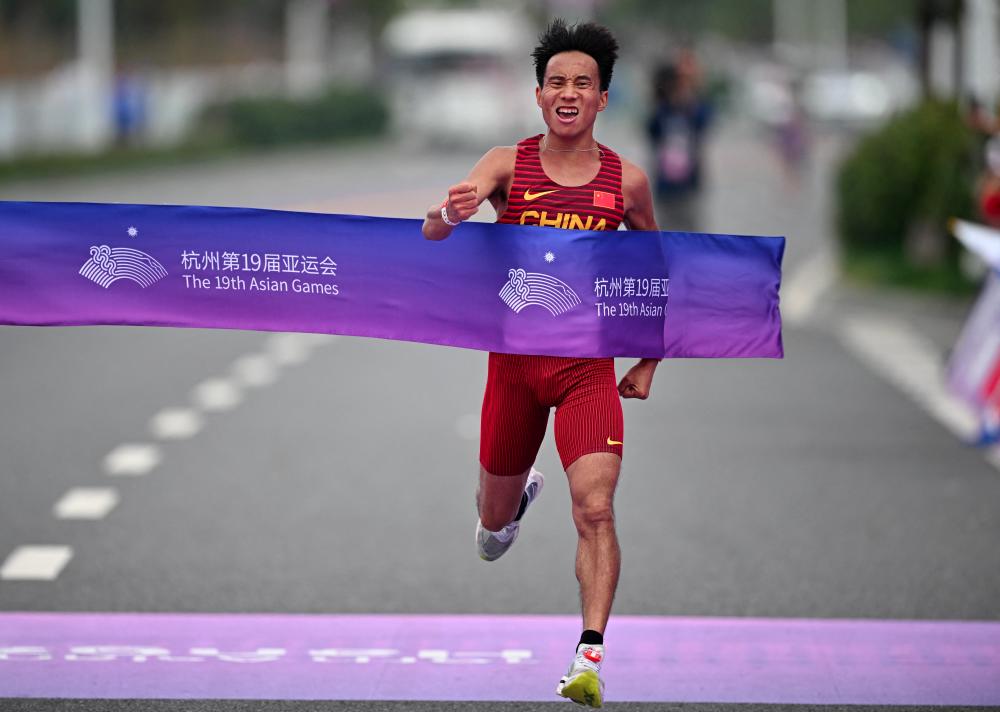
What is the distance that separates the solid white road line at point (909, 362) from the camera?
1229cm

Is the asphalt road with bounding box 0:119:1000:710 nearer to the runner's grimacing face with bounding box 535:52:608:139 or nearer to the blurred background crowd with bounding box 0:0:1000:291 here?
the runner's grimacing face with bounding box 535:52:608:139

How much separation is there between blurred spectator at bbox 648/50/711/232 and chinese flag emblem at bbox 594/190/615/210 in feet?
43.4

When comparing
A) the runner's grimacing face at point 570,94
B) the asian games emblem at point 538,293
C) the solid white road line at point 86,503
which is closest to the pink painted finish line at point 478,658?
the asian games emblem at point 538,293

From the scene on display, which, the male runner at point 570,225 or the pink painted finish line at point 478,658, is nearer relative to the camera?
the male runner at point 570,225

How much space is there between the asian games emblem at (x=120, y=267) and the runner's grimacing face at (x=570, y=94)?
1.42 m

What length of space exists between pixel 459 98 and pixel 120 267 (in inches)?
1783

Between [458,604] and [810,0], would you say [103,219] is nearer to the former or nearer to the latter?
[458,604]

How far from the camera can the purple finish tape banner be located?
634cm

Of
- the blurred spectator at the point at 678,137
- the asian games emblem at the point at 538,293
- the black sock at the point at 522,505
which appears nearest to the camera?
the asian games emblem at the point at 538,293

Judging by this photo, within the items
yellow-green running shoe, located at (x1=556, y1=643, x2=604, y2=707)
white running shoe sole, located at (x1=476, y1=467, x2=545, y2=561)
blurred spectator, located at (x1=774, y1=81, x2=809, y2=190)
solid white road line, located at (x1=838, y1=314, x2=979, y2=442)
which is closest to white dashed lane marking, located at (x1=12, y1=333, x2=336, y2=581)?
white running shoe sole, located at (x1=476, y1=467, x2=545, y2=561)

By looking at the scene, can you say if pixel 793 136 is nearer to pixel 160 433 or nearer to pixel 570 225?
pixel 160 433

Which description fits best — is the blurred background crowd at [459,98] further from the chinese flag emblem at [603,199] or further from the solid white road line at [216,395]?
the solid white road line at [216,395]

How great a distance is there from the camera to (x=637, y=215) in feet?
20.4

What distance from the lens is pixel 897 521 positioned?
361 inches
